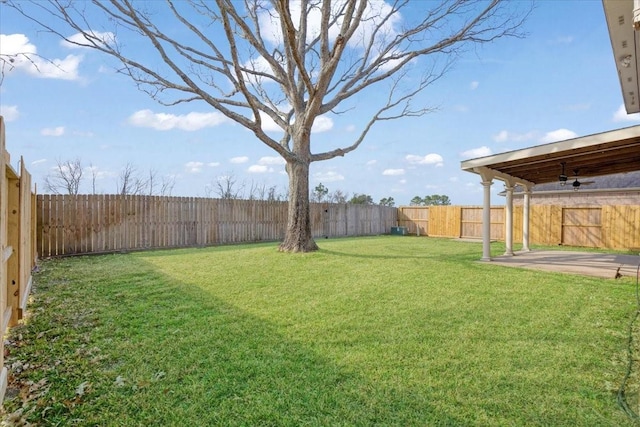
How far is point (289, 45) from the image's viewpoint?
795 centimetres

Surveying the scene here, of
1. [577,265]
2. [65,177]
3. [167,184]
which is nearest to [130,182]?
[167,184]

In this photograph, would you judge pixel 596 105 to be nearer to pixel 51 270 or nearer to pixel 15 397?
pixel 15 397

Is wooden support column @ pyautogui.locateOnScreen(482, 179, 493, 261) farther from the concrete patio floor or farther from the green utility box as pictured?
the green utility box

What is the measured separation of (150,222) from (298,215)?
212 inches

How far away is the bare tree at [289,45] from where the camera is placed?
7.84m

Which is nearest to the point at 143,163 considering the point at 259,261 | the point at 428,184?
the point at 259,261

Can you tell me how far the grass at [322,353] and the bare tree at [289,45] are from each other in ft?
14.9

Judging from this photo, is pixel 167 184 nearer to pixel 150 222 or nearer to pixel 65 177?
pixel 65 177

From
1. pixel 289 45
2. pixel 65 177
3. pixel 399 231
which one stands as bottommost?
pixel 399 231

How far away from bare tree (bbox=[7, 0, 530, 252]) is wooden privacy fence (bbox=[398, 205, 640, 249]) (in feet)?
24.1

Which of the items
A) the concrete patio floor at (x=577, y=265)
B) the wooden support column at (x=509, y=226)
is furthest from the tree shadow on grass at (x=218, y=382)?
the wooden support column at (x=509, y=226)

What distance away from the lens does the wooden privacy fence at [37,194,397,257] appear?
9258 millimetres

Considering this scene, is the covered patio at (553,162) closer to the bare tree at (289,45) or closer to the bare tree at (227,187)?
the bare tree at (289,45)

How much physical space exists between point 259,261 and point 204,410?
5.69m
